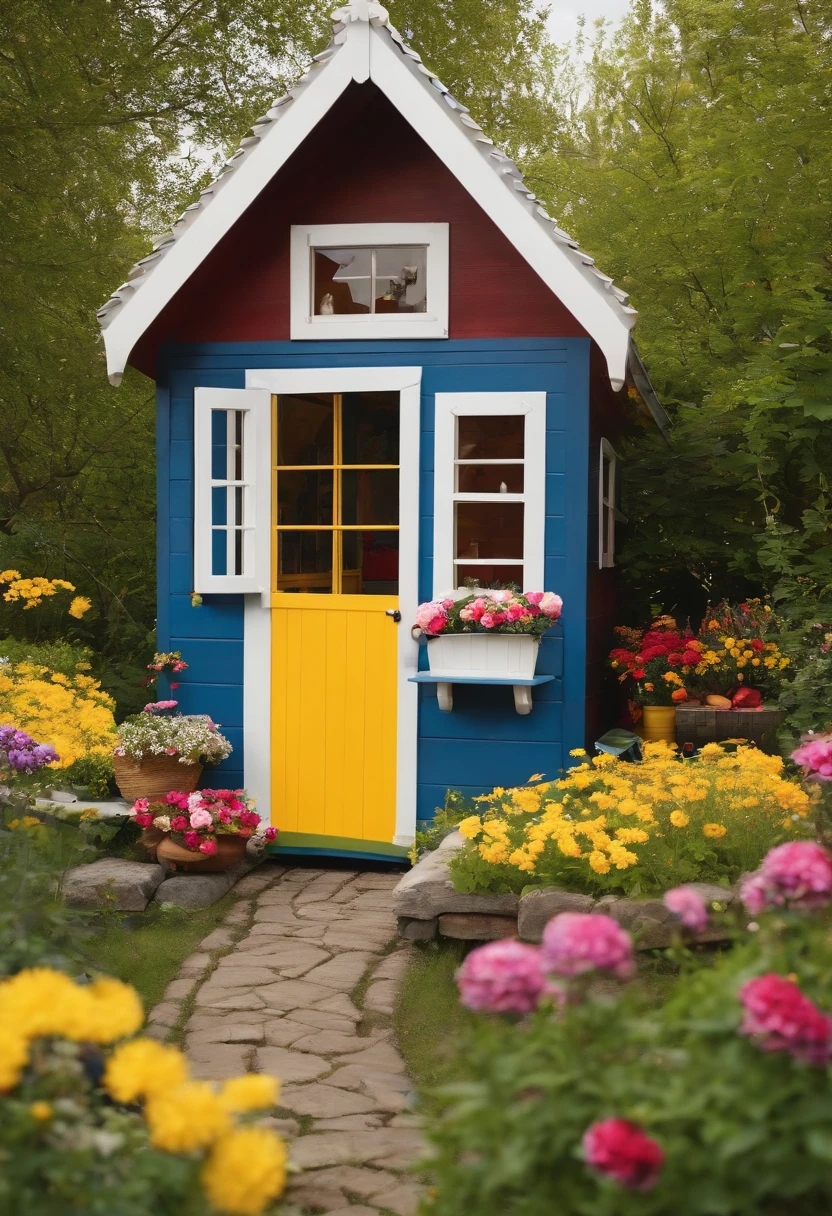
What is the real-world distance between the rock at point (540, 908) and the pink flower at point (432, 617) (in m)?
2.01

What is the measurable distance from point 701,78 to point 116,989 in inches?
596

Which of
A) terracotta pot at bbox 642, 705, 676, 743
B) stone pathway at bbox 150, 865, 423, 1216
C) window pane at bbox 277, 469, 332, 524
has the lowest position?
stone pathway at bbox 150, 865, 423, 1216

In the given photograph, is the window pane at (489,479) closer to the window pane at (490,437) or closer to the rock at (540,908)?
the window pane at (490,437)

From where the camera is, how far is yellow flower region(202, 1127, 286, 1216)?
1896 millimetres

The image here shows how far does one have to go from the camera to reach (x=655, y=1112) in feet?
6.54

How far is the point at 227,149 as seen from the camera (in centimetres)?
1482

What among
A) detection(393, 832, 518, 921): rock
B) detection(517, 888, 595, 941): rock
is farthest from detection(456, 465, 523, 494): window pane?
detection(517, 888, 595, 941): rock

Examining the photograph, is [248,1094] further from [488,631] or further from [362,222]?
[362,222]

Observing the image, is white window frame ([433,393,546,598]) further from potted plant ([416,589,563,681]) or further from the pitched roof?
the pitched roof

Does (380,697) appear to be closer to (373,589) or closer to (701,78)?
(373,589)

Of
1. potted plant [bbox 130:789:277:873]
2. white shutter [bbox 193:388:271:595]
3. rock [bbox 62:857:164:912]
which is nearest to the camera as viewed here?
rock [bbox 62:857:164:912]

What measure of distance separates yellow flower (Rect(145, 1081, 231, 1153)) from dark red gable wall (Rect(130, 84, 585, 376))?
217 inches

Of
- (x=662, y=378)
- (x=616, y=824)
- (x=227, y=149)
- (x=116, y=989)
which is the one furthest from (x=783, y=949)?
(x=227, y=149)

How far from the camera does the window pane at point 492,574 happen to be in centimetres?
704
